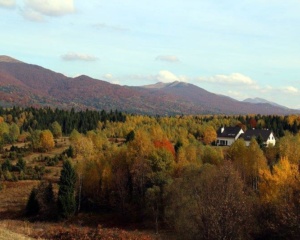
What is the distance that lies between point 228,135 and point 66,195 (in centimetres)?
7190

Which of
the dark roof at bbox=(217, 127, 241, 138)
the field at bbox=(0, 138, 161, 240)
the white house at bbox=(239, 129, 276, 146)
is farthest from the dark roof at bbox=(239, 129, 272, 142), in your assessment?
the field at bbox=(0, 138, 161, 240)

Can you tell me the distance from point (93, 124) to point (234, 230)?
113m

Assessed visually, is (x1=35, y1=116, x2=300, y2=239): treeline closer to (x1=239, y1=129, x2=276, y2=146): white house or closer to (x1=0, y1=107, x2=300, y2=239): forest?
(x1=0, y1=107, x2=300, y2=239): forest

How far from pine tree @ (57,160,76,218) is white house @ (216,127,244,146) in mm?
69089

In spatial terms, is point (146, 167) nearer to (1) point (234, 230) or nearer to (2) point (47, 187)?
(2) point (47, 187)

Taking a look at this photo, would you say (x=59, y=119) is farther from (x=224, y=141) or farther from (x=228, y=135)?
(x=228, y=135)

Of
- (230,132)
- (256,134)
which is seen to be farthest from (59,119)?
(256,134)

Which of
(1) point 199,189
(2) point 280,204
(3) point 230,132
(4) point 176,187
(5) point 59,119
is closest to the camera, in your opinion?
(2) point 280,204

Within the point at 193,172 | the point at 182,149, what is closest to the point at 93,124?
the point at 182,149

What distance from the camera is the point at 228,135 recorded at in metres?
116

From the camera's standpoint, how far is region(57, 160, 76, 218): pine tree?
53.9 meters

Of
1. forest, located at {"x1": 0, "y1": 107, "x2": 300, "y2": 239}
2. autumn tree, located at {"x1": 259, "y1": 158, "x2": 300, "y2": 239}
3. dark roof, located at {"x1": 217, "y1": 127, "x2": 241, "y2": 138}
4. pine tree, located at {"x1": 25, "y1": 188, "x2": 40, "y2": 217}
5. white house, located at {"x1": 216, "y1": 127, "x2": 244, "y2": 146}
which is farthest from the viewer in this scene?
dark roof, located at {"x1": 217, "y1": 127, "x2": 241, "y2": 138}

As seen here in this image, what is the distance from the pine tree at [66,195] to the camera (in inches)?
2121

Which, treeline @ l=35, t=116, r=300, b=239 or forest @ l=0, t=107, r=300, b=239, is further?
forest @ l=0, t=107, r=300, b=239
